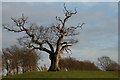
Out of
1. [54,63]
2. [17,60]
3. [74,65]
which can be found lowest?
[74,65]

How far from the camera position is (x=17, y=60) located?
2854 inches

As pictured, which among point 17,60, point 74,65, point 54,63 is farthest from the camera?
point 74,65

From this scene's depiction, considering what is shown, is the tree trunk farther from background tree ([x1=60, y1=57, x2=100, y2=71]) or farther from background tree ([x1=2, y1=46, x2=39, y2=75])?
background tree ([x1=60, y1=57, x2=100, y2=71])

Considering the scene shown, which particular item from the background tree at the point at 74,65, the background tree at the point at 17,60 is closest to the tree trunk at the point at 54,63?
the background tree at the point at 17,60

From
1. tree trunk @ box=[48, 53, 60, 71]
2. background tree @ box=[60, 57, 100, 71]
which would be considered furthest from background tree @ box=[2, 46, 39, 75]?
tree trunk @ box=[48, 53, 60, 71]

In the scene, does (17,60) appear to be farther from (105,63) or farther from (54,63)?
(105,63)

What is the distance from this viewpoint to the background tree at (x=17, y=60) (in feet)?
238

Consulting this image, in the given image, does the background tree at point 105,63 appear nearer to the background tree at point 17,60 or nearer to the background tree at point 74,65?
the background tree at point 74,65

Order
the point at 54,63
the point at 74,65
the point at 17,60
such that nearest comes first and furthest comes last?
the point at 54,63
the point at 17,60
the point at 74,65

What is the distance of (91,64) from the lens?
317 ft

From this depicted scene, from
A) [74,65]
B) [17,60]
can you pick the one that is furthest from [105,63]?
[17,60]

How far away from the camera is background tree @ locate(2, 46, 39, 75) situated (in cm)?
7244

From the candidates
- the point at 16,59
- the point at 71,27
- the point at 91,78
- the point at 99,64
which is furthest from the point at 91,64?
the point at 91,78

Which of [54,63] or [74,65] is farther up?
[54,63]
